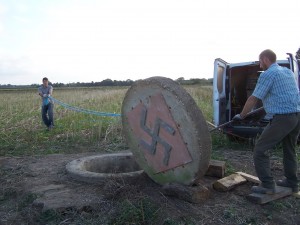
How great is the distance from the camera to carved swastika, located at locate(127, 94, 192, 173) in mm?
4297

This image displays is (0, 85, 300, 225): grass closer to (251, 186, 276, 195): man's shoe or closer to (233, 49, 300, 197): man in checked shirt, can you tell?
(251, 186, 276, 195): man's shoe

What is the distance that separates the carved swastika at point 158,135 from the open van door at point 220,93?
3.60 metres

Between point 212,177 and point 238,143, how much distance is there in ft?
11.7

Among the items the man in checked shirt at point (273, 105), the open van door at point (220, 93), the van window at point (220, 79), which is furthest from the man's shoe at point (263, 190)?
the van window at point (220, 79)

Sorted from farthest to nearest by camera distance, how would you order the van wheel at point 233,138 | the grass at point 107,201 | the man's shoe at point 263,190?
the van wheel at point 233,138 → the man's shoe at point 263,190 → the grass at point 107,201

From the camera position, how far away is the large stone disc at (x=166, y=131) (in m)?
4.12

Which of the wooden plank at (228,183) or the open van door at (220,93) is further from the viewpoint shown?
the open van door at (220,93)

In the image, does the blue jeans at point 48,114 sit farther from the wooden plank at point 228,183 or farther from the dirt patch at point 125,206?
the wooden plank at point 228,183

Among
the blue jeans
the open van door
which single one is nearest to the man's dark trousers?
the open van door

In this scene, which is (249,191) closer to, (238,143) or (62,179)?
(62,179)

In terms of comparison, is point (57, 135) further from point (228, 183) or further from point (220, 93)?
point (228, 183)

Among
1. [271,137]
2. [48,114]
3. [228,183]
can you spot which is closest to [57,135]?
[48,114]

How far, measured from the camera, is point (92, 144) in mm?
8859

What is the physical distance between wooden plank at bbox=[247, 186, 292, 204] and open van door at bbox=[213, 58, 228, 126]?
3678 millimetres
